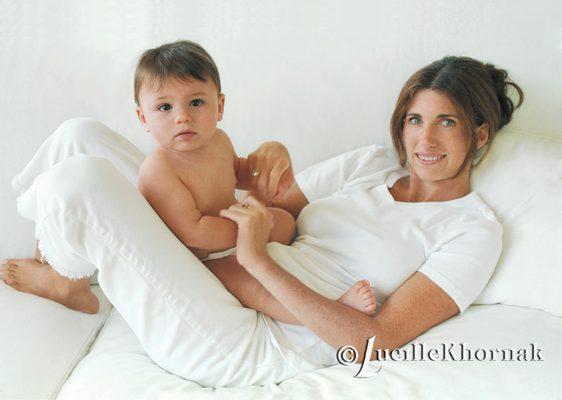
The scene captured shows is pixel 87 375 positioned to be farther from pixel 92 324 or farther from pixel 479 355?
pixel 479 355

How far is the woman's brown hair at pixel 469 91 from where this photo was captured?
1.64 metres

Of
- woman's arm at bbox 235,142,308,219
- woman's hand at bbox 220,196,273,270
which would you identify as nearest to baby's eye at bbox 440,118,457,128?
woman's arm at bbox 235,142,308,219

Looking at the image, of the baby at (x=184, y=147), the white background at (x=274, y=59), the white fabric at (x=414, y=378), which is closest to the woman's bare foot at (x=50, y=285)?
the white background at (x=274, y=59)

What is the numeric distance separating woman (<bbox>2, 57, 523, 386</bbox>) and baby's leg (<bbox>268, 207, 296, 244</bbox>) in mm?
36

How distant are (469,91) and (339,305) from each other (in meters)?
0.67

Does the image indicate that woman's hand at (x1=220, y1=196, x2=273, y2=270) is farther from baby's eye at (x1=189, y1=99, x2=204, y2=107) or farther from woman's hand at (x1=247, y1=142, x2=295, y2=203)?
baby's eye at (x1=189, y1=99, x2=204, y2=107)

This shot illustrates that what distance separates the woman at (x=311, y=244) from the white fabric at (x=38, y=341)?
0.24m

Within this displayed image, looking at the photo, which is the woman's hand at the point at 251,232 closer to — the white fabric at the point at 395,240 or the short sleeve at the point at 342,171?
the white fabric at the point at 395,240

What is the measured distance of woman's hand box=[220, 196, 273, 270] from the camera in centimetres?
141

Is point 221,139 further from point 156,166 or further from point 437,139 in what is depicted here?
point 437,139

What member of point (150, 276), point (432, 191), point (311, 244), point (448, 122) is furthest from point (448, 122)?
point (150, 276)

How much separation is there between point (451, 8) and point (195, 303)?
50.5 inches

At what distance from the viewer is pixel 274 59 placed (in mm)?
2082

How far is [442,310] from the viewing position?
1440mm
